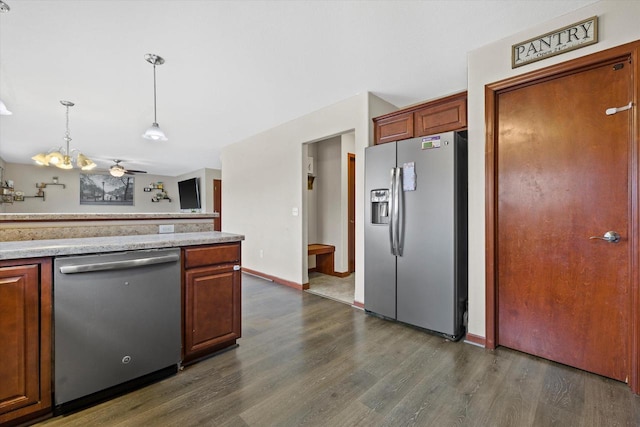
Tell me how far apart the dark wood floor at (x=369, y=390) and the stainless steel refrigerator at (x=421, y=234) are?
1.05ft

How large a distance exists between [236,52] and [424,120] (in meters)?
1.89

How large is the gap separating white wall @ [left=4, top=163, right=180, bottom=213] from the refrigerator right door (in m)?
9.89

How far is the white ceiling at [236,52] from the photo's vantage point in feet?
6.52

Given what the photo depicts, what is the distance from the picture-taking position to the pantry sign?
192cm

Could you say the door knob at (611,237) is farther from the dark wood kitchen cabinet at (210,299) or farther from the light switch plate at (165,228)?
the light switch plate at (165,228)

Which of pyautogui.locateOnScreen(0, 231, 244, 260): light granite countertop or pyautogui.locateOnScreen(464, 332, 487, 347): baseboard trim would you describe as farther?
pyautogui.locateOnScreen(464, 332, 487, 347): baseboard trim

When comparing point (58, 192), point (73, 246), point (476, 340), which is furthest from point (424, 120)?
point (58, 192)

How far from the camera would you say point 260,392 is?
1.77 m

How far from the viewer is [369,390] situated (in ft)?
5.87

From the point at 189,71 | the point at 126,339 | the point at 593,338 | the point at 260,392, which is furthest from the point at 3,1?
the point at 593,338

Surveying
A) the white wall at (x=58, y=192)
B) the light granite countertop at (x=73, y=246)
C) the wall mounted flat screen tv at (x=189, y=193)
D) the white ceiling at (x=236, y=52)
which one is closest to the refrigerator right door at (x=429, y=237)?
the white ceiling at (x=236, y=52)

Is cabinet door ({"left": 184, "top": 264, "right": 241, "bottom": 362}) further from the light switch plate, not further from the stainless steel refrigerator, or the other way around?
the stainless steel refrigerator

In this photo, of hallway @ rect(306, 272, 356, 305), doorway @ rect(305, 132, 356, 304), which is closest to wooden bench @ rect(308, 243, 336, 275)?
doorway @ rect(305, 132, 356, 304)

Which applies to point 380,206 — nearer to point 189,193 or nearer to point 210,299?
point 210,299
